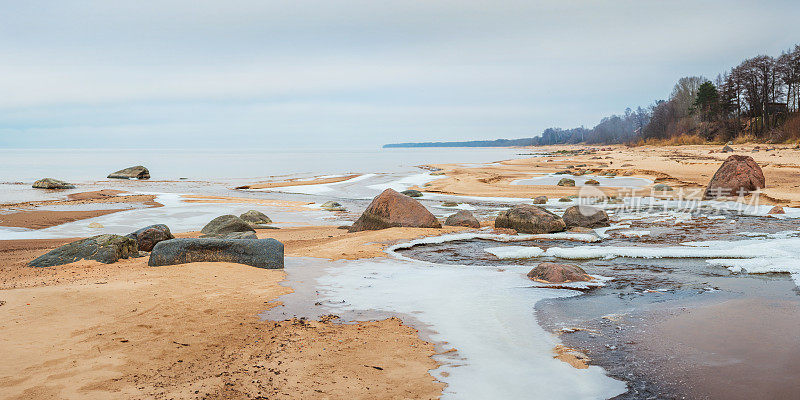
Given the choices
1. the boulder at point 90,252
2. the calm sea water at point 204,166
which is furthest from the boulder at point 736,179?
the calm sea water at point 204,166

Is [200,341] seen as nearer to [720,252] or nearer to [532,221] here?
[720,252]

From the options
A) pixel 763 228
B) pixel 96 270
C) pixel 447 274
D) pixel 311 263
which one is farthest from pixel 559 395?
pixel 763 228

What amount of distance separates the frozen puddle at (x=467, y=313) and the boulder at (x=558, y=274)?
0.23m

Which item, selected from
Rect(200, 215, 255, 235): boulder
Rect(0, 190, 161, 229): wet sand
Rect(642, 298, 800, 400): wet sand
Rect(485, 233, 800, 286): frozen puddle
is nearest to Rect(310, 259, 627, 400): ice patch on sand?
Rect(642, 298, 800, 400): wet sand

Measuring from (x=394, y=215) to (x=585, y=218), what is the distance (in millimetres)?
4731

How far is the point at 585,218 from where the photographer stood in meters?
12.6

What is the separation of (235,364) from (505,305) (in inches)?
125

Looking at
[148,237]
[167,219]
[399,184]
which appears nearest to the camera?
[148,237]

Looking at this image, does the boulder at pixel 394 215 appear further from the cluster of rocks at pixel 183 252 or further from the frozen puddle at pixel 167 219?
the cluster of rocks at pixel 183 252

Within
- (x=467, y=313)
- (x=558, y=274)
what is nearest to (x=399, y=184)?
(x=558, y=274)

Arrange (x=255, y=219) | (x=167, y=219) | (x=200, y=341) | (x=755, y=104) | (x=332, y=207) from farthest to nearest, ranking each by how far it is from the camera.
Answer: (x=755, y=104) → (x=332, y=207) → (x=167, y=219) → (x=255, y=219) → (x=200, y=341)

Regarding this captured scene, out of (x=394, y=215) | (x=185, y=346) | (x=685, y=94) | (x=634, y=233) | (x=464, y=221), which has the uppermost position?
(x=685, y=94)

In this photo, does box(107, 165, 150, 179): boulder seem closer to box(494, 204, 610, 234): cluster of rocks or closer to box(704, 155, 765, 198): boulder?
box(494, 204, 610, 234): cluster of rocks

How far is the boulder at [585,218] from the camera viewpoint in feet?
41.3
